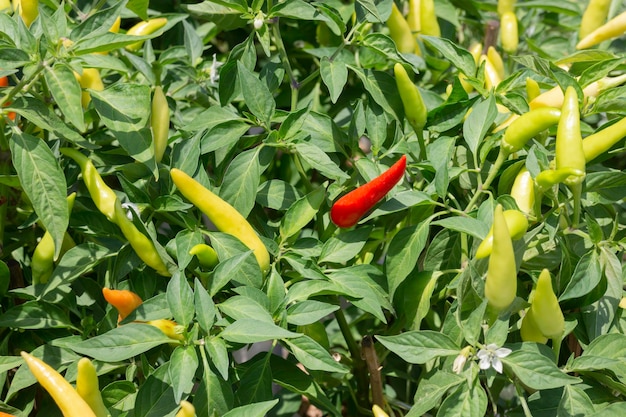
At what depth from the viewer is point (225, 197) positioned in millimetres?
1262

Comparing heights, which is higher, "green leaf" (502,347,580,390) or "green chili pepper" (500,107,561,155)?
"green chili pepper" (500,107,561,155)

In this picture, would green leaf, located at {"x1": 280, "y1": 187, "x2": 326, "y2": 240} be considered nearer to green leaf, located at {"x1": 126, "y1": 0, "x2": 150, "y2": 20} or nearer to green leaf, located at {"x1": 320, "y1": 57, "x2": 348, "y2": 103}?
green leaf, located at {"x1": 320, "y1": 57, "x2": 348, "y2": 103}

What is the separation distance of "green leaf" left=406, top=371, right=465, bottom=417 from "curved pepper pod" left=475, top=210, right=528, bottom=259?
18 cm

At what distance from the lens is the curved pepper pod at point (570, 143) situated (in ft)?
3.79

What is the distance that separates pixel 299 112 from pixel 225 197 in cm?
18

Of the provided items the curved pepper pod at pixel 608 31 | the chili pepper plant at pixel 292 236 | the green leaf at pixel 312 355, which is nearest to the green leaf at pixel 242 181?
the chili pepper plant at pixel 292 236

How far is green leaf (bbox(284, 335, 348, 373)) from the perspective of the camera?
43.4 inches

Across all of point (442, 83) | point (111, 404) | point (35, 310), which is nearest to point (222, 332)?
point (111, 404)

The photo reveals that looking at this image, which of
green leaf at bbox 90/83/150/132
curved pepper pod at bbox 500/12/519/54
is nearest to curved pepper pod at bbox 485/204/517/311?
green leaf at bbox 90/83/150/132

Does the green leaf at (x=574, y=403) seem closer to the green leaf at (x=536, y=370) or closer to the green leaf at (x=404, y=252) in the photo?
the green leaf at (x=536, y=370)

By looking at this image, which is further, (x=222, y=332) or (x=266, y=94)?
(x=266, y=94)

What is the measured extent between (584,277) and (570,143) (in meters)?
0.20

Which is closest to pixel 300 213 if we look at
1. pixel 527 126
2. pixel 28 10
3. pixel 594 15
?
pixel 527 126

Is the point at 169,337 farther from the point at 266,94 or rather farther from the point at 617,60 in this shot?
the point at 617,60
